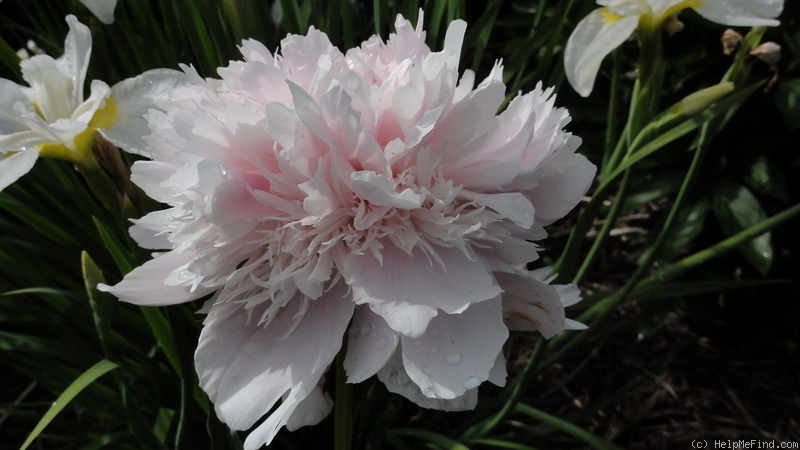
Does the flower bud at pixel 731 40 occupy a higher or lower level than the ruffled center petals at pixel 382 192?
lower

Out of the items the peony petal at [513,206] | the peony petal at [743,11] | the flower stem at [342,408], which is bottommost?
the flower stem at [342,408]

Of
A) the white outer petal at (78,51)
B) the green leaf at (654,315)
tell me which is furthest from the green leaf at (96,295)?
the green leaf at (654,315)

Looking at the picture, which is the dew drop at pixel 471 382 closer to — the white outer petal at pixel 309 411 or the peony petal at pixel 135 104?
the white outer petal at pixel 309 411

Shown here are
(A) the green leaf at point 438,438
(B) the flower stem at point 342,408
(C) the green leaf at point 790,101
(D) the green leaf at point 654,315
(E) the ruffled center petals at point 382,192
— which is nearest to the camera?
(E) the ruffled center petals at point 382,192

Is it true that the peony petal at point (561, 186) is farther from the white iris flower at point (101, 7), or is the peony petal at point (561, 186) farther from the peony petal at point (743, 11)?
the white iris flower at point (101, 7)

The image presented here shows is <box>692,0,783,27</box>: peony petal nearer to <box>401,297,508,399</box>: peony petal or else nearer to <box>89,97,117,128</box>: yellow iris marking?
<box>401,297,508,399</box>: peony petal

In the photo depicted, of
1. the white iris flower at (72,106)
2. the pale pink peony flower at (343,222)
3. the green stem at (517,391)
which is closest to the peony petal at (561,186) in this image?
the pale pink peony flower at (343,222)

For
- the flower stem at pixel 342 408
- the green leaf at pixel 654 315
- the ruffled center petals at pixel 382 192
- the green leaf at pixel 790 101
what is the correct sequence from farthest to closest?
the green leaf at pixel 654 315 → the green leaf at pixel 790 101 → the flower stem at pixel 342 408 → the ruffled center petals at pixel 382 192

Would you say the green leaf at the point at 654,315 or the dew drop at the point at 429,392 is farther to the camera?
the green leaf at the point at 654,315
